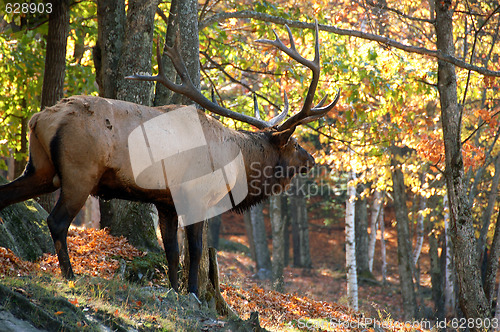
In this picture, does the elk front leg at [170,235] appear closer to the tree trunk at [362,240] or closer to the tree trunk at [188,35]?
the tree trunk at [188,35]

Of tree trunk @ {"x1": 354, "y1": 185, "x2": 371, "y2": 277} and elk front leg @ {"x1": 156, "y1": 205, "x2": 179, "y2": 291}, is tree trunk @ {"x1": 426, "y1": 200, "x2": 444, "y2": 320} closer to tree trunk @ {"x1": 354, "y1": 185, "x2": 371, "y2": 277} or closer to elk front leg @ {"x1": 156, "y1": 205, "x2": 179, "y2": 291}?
tree trunk @ {"x1": 354, "y1": 185, "x2": 371, "y2": 277}

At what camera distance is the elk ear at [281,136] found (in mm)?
8188

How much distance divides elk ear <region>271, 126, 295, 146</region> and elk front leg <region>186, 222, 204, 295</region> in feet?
6.89

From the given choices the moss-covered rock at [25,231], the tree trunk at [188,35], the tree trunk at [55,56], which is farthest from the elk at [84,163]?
the tree trunk at [55,56]

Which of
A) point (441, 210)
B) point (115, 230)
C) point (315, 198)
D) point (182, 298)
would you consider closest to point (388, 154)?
point (441, 210)

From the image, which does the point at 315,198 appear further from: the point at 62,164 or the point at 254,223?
the point at 62,164

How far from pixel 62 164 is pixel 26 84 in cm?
773

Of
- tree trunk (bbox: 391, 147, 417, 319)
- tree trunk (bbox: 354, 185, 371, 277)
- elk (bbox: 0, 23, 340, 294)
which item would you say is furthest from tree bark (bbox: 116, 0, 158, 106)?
tree trunk (bbox: 354, 185, 371, 277)

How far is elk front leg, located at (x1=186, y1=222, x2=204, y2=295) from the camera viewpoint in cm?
675

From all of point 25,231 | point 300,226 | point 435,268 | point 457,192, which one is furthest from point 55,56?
point 300,226

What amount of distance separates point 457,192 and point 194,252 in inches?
170

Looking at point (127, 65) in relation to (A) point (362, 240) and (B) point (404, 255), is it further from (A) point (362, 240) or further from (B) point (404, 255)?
(A) point (362, 240)

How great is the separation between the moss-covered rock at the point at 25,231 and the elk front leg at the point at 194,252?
2186 mm

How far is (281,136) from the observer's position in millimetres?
8211
